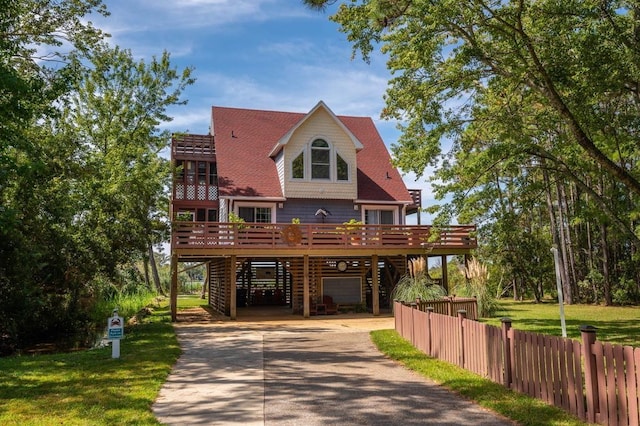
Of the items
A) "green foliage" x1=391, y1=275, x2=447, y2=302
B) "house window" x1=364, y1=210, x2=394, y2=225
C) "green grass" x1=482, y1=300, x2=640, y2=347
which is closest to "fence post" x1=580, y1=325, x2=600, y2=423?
"green grass" x1=482, y1=300, x2=640, y2=347

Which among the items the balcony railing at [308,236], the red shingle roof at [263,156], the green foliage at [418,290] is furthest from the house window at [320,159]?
the green foliage at [418,290]

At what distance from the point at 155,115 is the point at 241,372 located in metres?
26.4

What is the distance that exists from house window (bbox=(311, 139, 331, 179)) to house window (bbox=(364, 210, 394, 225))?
2679 millimetres

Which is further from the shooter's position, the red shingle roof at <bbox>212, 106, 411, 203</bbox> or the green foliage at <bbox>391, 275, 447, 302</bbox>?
the red shingle roof at <bbox>212, 106, 411, 203</bbox>

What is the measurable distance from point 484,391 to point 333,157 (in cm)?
1657

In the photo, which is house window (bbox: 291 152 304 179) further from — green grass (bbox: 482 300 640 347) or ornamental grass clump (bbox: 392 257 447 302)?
green grass (bbox: 482 300 640 347)

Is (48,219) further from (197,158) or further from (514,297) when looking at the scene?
(514,297)

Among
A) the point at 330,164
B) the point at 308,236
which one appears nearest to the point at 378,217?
the point at 330,164

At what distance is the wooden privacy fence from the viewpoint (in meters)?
5.10

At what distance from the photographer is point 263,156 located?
24.2 metres

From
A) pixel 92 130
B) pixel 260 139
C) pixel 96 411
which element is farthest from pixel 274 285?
pixel 96 411

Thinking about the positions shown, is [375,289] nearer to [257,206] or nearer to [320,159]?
[257,206]

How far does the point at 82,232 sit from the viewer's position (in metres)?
15.7

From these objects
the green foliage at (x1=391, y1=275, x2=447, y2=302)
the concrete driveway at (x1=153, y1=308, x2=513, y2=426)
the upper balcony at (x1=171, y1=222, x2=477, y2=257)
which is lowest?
the concrete driveway at (x1=153, y1=308, x2=513, y2=426)
